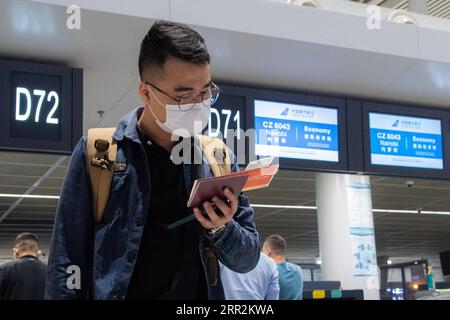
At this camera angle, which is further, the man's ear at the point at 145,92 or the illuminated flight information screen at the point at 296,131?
the illuminated flight information screen at the point at 296,131

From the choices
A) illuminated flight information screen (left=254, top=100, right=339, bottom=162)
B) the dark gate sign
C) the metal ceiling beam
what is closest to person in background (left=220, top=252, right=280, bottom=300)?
illuminated flight information screen (left=254, top=100, right=339, bottom=162)

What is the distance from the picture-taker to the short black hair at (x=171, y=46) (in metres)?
1.76

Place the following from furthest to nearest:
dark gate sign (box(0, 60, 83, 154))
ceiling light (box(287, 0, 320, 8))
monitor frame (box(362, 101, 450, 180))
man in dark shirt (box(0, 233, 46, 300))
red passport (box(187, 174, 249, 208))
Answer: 1. monitor frame (box(362, 101, 450, 180))
2. man in dark shirt (box(0, 233, 46, 300))
3. ceiling light (box(287, 0, 320, 8))
4. dark gate sign (box(0, 60, 83, 154))
5. red passport (box(187, 174, 249, 208))

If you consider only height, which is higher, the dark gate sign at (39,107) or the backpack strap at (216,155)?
the dark gate sign at (39,107)

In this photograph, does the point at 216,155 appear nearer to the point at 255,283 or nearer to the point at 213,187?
the point at 213,187

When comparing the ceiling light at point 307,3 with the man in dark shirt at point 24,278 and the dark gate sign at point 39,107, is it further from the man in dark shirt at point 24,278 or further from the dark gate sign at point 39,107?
the man in dark shirt at point 24,278

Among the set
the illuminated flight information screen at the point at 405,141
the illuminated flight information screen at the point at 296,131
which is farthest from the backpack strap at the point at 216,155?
the illuminated flight information screen at the point at 405,141

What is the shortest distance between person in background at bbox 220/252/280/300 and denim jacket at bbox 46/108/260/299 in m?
2.53

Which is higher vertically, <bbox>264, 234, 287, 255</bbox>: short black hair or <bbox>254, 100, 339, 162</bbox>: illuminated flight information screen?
<bbox>254, 100, 339, 162</bbox>: illuminated flight information screen

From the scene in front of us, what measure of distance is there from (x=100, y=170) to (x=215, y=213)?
315 mm

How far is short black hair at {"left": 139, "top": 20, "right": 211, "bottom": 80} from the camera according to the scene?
1.76m

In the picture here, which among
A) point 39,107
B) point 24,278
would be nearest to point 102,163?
point 39,107

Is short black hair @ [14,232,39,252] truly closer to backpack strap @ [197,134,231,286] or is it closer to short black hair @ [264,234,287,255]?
short black hair @ [264,234,287,255]

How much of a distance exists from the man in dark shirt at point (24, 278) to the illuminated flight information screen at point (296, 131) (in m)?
2.22
